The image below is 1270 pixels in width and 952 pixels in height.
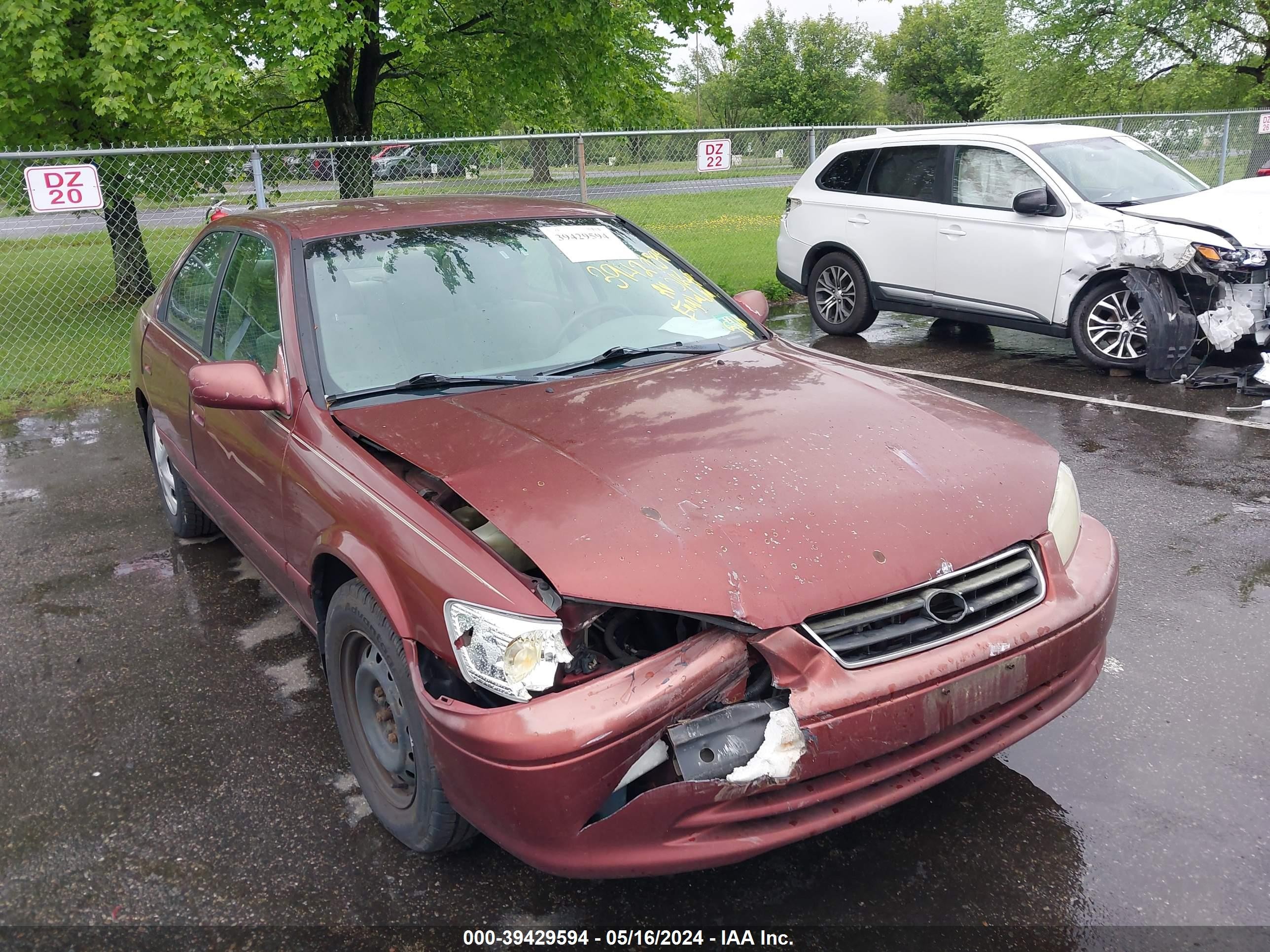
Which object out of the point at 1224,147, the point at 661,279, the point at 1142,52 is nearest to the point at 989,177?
the point at 661,279

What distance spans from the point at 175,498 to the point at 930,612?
4079 mm

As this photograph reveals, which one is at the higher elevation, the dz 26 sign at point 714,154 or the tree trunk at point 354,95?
the tree trunk at point 354,95

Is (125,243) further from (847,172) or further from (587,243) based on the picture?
(587,243)

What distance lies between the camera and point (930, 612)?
2.32 meters

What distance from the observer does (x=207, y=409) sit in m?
3.83

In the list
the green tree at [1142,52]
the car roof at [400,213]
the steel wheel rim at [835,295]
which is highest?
the green tree at [1142,52]

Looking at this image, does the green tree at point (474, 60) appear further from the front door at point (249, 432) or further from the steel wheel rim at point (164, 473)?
the front door at point (249, 432)

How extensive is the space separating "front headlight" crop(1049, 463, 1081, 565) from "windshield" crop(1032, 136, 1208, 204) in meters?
5.44

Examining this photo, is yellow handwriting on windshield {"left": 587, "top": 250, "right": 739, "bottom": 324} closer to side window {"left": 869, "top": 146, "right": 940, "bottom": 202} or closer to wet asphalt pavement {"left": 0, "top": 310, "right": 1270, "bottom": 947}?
wet asphalt pavement {"left": 0, "top": 310, "right": 1270, "bottom": 947}

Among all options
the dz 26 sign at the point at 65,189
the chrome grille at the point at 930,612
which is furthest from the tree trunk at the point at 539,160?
the chrome grille at the point at 930,612

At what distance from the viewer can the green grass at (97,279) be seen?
899cm

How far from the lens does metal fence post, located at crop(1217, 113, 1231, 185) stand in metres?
14.2

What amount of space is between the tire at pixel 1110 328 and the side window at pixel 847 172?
8.34 ft

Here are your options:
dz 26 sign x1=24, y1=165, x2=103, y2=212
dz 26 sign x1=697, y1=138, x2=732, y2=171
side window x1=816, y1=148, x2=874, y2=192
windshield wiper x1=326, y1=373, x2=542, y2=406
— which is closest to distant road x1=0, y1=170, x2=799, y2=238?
dz 26 sign x1=697, y1=138, x2=732, y2=171
